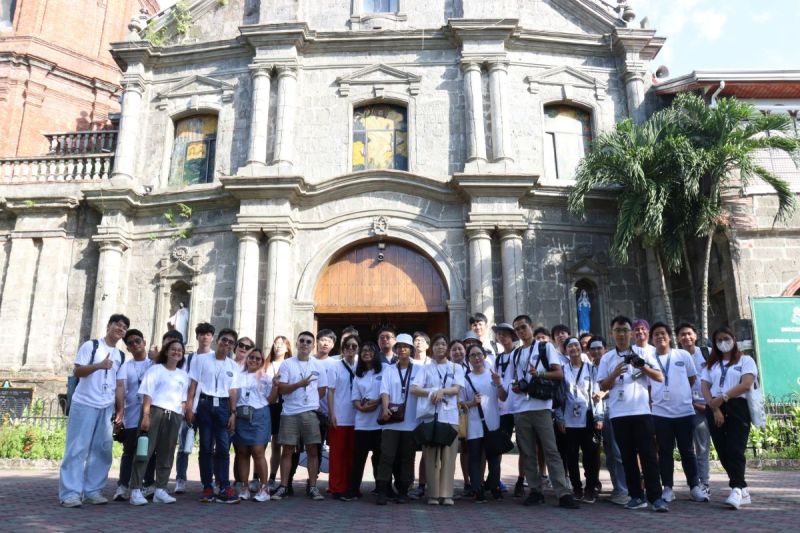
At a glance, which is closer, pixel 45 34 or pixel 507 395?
pixel 507 395

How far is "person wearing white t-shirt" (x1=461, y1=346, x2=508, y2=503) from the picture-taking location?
263 inches

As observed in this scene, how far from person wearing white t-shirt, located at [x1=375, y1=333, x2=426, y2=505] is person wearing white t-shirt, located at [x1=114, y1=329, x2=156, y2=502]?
2592mm

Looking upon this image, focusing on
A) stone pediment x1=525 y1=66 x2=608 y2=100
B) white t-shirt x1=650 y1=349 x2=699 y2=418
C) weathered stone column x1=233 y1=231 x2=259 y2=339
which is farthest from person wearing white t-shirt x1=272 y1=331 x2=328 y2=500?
stone pediment x1=525 y1=66 x2=608 y2=100

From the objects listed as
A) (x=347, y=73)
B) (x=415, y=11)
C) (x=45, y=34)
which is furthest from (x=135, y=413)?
(x=45, y=34)

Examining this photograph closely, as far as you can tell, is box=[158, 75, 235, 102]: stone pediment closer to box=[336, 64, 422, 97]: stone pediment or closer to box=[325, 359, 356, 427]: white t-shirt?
A: box=[336, 64, 422, 97]: stone pediment

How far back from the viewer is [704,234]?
12.7 m

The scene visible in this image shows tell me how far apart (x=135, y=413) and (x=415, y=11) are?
1286cm

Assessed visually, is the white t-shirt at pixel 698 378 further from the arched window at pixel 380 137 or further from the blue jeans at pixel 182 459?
the arched window at pixel 380 137

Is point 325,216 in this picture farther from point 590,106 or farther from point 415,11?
point 590,106

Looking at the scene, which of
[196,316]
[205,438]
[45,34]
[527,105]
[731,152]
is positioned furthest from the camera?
[45,34]

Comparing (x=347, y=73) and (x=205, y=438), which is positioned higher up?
(x=347, y=73)

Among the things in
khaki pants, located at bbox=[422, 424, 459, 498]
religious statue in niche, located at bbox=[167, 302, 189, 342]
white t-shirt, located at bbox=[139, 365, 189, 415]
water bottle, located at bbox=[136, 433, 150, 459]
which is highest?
religious statue in niche, located at bbox=[167, 302, 189, 342]

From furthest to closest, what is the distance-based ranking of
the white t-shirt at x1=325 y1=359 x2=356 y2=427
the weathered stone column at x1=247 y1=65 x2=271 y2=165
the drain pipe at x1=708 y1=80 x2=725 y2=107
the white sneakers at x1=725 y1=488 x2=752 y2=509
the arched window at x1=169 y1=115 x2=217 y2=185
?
the arched window at x1=169 y1=115 x2=217 y2=185 < the weathered stone column at x1=247 y1=65 x2=271 y2=165 < the drain pipe at x1=708 y1=80 x2=725 y2=107 < the white t-shirt at x1=325 y1=359 x2=356 y2=427 < the white sneakers at x1=725 y1=488 x2=752 y2=509

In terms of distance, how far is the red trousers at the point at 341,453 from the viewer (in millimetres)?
6938
